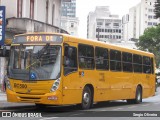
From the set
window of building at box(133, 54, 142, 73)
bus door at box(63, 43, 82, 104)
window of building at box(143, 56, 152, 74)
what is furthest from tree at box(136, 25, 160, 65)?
bus door at box(63, 43, 82, 104)

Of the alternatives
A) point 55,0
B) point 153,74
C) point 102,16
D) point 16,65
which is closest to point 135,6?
point 102,16

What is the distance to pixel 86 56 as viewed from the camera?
19.2 m

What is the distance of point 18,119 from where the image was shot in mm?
14633

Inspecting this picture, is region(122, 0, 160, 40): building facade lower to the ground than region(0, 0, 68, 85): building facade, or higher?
higher

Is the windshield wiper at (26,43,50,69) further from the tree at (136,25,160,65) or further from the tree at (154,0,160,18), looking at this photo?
the tree at (136,25,160,65)

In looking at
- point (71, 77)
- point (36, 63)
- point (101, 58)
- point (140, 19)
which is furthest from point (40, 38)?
point (140, 19)

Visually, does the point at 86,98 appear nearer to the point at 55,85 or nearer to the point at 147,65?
the point at 55,85

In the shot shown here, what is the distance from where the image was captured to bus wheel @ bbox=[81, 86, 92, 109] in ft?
62.3

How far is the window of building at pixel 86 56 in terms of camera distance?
61.5 feet

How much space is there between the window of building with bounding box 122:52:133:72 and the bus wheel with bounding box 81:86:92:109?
13.6 ft

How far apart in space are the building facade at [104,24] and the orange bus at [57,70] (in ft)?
434

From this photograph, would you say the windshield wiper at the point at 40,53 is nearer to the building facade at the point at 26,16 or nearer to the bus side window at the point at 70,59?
the bus side window at the point at 70,59

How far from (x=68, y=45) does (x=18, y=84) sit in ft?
7.95

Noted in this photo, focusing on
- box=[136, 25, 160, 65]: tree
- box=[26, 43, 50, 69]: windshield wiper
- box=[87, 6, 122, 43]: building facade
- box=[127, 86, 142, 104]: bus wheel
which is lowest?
box=[127, 86, 142, 104]: bus wheel
